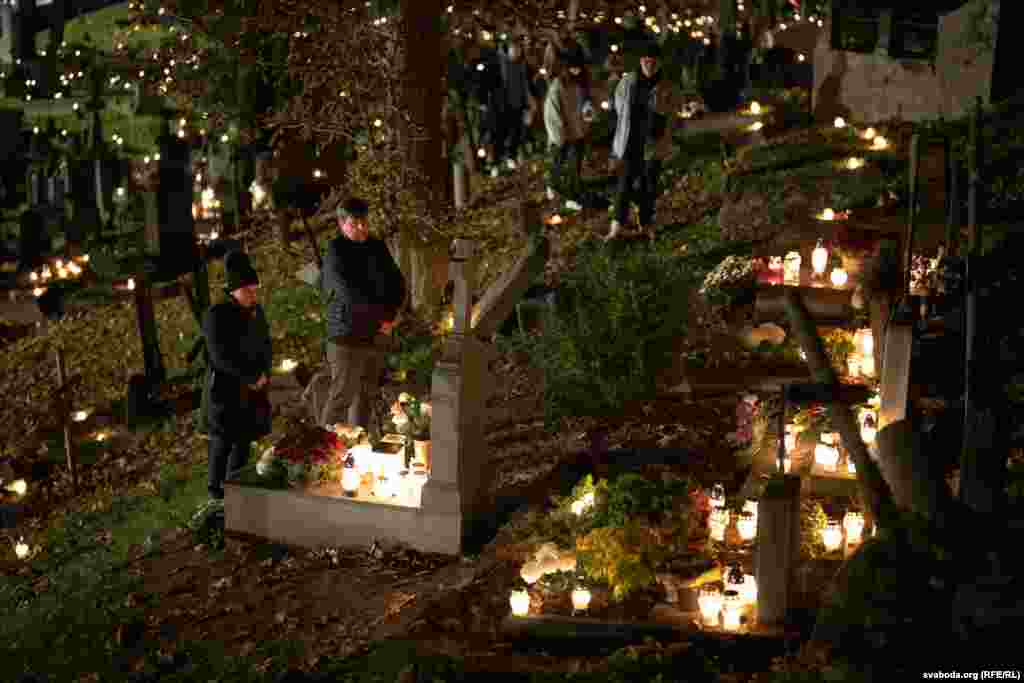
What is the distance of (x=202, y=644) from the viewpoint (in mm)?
8398

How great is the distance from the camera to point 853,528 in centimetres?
801

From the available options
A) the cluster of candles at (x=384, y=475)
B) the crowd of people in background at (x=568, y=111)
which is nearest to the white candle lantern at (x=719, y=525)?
the cluster of candles at (x=384, y=475)

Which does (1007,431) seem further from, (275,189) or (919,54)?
(275,189)

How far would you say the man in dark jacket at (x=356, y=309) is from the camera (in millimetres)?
10430

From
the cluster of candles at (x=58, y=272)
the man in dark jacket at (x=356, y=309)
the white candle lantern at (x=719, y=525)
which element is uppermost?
the man in dark jacket at (x=356, y=309)

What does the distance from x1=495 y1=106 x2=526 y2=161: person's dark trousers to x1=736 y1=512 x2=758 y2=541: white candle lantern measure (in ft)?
42.6

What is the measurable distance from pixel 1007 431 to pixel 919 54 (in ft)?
36.3

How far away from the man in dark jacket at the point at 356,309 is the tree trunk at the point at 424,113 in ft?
10.5

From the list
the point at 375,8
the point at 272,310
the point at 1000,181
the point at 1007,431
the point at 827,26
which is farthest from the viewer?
the point at 827,26

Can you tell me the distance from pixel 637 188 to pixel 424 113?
9.41 ft

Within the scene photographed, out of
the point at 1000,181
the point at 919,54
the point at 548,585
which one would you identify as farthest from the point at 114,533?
the point at 919,54

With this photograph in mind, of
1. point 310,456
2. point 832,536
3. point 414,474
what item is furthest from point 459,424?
point 832,536

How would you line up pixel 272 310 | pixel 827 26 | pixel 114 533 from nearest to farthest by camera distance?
pixel 114 533 < pixel 272 310 < pixel 827 26

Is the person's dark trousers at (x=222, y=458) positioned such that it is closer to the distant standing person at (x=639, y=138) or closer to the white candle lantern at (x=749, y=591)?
the white candle lantern at (x=749, y=591)
